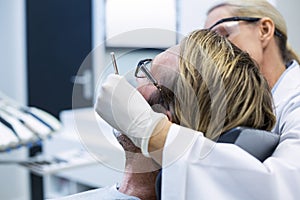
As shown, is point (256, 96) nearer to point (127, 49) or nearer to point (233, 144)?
point (233, 144)

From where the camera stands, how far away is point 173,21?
260cm

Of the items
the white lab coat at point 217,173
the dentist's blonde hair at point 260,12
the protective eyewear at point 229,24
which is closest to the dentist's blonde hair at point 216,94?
the white lab coat at point 217,173

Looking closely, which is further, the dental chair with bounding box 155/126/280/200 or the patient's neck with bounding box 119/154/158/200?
the patient's neck with bounding box 119/154/158/200

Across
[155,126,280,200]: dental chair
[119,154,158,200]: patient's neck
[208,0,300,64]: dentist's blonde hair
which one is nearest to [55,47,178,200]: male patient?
[119,154,158,200]: patient's neck

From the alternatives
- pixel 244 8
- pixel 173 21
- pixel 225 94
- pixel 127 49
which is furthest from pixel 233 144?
pixel 173 21

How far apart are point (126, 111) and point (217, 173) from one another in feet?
0.83

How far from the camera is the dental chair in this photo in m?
1.07

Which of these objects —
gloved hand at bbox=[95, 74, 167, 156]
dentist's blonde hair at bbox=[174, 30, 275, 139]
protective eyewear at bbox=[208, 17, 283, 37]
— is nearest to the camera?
gloved hand at bbox=[95, 74, 167, 156]

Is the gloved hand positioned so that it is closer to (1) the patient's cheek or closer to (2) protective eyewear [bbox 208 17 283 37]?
(1) the patient's cheek

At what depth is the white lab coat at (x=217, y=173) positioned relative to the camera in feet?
3.26

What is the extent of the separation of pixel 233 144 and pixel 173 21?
1.65 metres

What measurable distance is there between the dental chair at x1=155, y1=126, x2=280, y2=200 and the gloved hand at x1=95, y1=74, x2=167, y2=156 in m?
0.16

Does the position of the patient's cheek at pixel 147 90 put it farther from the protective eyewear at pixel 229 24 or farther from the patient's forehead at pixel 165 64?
the protective eyewear at pixel 229 24

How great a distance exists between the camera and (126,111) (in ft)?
3.22
